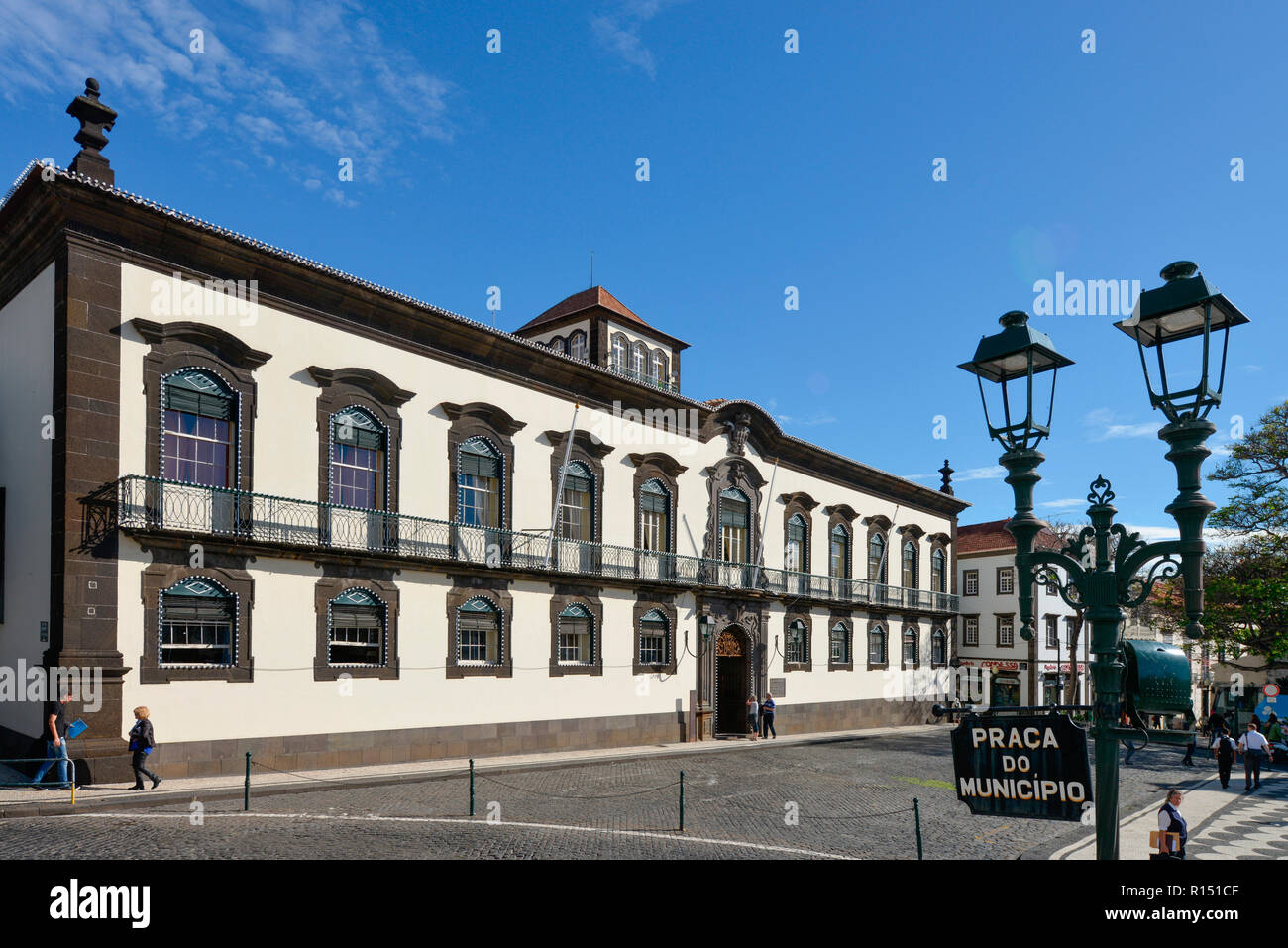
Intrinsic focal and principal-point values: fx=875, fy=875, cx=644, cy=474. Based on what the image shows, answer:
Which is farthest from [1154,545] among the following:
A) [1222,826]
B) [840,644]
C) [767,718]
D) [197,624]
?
[840,644]

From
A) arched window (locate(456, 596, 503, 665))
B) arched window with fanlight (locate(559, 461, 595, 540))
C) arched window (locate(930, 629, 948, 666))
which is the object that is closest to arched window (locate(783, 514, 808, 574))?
arched window with fanlight (locate(559, 461, 595, 540))

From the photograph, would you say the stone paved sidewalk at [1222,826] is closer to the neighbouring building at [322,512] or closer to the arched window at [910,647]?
the neighbouring building at [322,512]

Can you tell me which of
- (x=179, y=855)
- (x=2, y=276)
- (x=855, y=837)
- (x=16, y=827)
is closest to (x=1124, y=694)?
(x=855, y=837)

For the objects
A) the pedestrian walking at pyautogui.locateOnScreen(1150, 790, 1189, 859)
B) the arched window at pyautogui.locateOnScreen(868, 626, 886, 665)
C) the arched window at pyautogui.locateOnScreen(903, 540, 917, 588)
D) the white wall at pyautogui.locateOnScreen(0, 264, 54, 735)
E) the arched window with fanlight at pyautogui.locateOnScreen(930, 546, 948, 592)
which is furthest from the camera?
the arched window with fanlight at pyautogui.locateOnScreen(930, 546, 948, 592)

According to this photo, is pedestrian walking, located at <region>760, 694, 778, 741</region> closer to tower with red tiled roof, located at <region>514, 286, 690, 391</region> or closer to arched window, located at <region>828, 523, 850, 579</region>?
arched window, located at <region>828, 523, 850, 579</region>

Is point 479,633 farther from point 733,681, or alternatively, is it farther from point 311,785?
point 733,681

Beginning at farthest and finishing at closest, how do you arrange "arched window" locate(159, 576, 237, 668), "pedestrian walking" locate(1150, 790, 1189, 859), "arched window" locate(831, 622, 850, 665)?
"arched window" locate(831, 622, 850, 665) → "arched window" locate(159, 576, 237, 668) → "pedestrian walking" locate(1150, 790, 1189, 859)

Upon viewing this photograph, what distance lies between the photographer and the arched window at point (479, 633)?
22734 mm

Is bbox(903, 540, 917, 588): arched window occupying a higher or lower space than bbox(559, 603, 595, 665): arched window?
higher

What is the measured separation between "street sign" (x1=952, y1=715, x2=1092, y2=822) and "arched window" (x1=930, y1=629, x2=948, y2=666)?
4149 centimetres

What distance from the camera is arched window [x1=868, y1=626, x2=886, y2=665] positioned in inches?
1569

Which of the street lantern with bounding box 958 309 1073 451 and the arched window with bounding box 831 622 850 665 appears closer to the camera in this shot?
the street lantern with bounding box 958 309 1073 451

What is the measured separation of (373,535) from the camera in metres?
20.8

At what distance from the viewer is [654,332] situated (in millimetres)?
33594
